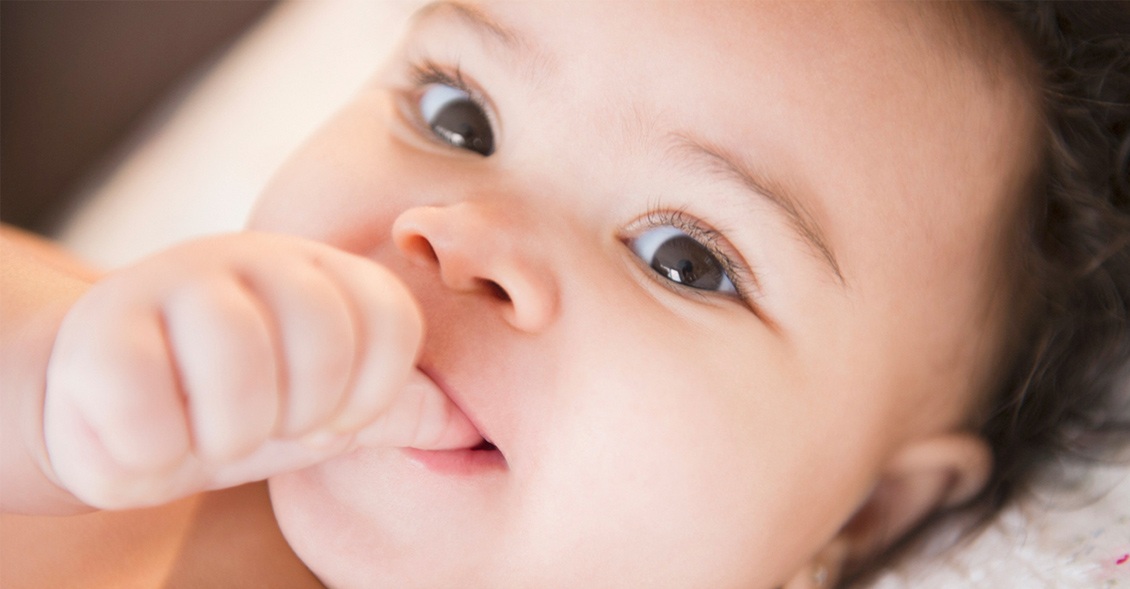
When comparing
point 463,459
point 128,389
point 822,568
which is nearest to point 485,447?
point 463,459

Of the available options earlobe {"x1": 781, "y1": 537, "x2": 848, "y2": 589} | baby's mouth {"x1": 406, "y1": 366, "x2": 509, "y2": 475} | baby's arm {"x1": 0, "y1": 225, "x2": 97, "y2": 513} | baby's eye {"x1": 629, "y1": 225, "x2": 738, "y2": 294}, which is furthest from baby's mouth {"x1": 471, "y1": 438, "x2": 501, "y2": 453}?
earlobe {"x1": 781, "y1": 537, "x2": 848, "y2": 589}

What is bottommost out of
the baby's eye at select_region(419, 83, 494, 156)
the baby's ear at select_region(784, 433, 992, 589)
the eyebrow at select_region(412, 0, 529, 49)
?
the baby's ear at select_region(784, 433, 992, 589)

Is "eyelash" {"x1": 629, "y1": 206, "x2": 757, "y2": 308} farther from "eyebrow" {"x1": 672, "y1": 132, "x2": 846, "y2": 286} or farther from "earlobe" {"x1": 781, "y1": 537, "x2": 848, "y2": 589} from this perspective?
"earlobe" {"x1": 781, "y1": 537, "x2": 848, "y2": 589}

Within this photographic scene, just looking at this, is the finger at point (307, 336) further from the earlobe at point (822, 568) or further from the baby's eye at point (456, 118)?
the earlobe at point (822, 568)

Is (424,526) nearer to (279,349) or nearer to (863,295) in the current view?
(279,349)

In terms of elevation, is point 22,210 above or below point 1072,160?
below

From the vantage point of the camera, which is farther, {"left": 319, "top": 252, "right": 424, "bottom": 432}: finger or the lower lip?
the lower lip

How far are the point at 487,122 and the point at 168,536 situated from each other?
1.76 feet

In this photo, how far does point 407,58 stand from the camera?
1071 mm

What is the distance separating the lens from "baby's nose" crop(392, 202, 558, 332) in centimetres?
79

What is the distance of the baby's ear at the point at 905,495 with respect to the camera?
42.8 inches

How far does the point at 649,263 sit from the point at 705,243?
6 cm

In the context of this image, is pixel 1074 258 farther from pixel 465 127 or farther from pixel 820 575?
pixel 465 127

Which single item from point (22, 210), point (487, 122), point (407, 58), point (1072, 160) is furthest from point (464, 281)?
point (22, 210)
